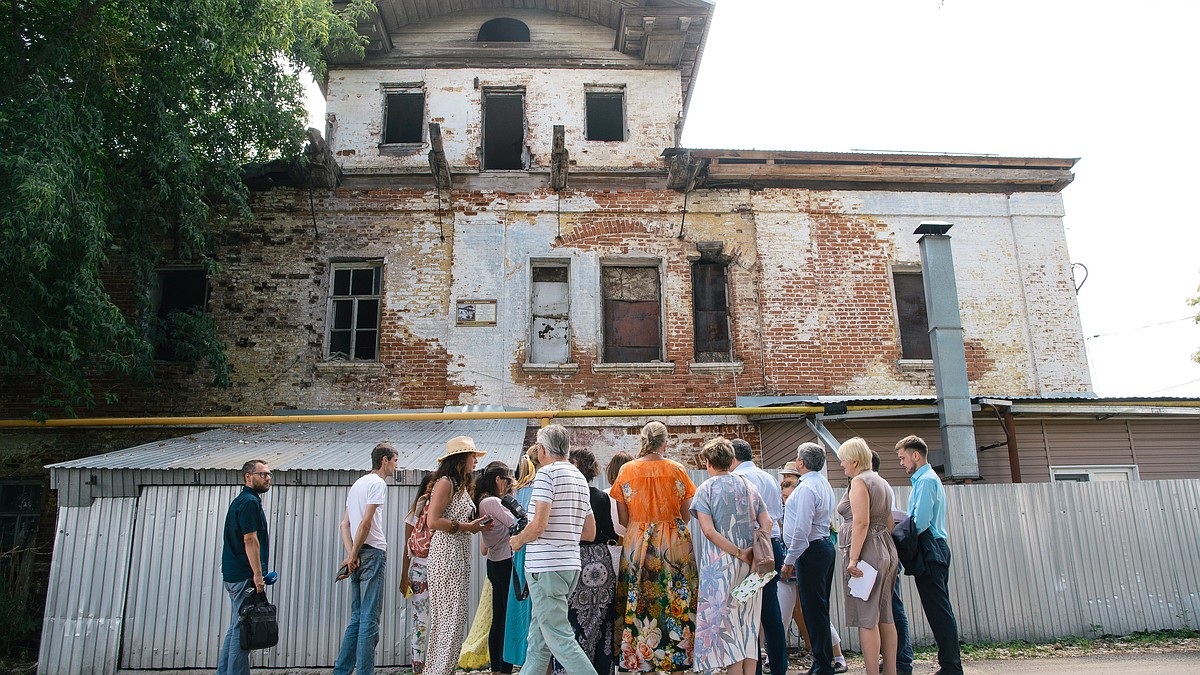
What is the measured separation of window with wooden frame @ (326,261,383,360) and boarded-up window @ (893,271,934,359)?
8326 millimetres

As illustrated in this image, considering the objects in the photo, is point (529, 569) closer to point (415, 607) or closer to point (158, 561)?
point (415, 607)

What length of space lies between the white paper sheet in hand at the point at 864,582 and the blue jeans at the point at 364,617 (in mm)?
3654

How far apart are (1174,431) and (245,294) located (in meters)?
14.0

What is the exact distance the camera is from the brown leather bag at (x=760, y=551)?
528cm

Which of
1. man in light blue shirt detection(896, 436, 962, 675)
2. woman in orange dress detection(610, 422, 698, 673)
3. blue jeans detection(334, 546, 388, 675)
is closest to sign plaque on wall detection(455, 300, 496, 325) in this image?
blue jeans detection(334, 546, 388, 675)

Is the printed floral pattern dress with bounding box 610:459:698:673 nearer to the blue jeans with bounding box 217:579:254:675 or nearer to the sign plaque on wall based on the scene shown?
the blue jeans with bounding box 217:579:254:675

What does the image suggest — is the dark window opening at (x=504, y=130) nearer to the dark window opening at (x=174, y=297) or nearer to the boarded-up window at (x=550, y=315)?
the boarded-up window at (x=550, y=315)

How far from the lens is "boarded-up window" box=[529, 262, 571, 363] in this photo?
1213 cm

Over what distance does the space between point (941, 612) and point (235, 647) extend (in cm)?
534

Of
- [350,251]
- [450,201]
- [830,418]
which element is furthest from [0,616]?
[830,418]

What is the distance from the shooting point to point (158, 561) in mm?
7613

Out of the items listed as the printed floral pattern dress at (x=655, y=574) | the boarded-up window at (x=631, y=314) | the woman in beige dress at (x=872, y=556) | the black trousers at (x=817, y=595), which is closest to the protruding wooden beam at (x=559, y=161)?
the boarded-up window at (x=631, y=314)

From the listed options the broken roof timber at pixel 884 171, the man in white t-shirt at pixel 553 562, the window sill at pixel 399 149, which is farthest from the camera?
the window sill at pixel 399 149

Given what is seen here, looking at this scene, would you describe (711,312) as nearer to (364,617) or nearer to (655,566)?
(655,566)
